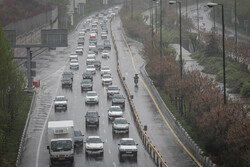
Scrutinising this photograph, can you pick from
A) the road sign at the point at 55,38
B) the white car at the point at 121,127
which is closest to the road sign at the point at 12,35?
the road sign at the point at 55,38

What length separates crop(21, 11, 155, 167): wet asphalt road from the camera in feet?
167

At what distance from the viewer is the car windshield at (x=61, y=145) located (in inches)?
1924

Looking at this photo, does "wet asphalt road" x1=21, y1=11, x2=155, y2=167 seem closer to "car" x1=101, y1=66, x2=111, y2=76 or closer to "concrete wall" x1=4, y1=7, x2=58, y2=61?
"car" x1=101, y1=66, x2=111, y2=76

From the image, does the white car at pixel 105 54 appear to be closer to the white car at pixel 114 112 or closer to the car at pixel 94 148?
the white car at pixel 114 112

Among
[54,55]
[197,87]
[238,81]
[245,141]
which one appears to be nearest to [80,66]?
[54,55]

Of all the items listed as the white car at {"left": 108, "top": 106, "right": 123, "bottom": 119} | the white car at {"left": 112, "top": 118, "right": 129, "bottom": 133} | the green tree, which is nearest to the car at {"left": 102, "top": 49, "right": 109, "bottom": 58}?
the white car at {"left": 108, "top": 106, "right": 123, "bottom": 119}

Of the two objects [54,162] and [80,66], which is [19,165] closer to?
[54,162]

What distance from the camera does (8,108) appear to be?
61875 millimetres

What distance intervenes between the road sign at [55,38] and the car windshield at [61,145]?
38706 mm

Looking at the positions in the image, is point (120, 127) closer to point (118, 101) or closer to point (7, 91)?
point (7, 91)

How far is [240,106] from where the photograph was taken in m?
48.5

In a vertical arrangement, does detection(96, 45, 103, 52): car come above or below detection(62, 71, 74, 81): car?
above

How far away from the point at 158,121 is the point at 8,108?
51.5 ft

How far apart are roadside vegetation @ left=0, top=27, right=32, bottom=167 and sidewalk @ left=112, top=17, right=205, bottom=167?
12493mm
